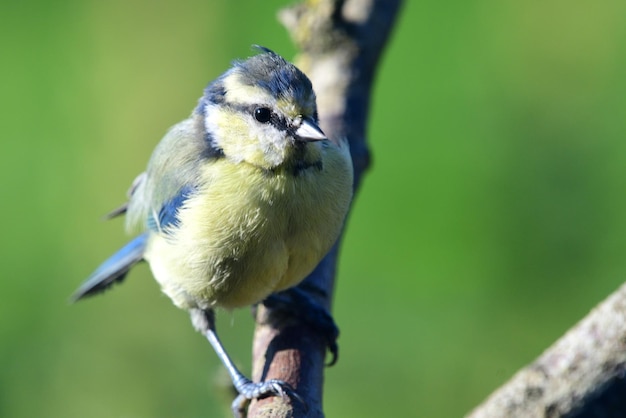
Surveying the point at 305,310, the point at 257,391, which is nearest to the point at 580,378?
the point at 257,391

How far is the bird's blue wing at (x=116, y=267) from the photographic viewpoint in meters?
1.81

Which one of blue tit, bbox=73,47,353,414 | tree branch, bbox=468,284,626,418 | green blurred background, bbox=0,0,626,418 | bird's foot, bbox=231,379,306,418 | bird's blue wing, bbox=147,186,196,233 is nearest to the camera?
tree branch, bbox=468,284,626,418

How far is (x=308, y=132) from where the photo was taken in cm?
133

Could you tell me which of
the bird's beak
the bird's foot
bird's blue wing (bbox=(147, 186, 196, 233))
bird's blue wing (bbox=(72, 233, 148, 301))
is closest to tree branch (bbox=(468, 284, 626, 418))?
the bird's foot

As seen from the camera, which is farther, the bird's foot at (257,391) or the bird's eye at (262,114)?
the bird's eye at (262,114)

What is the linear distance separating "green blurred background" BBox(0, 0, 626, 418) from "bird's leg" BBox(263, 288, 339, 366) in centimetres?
55

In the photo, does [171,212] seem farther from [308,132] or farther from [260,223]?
[308,132]

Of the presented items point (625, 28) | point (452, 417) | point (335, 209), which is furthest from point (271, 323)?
point (625, 28)

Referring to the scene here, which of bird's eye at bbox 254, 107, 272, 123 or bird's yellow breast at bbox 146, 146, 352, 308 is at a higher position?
bird's eye at bbox 254, 107, 272, 123

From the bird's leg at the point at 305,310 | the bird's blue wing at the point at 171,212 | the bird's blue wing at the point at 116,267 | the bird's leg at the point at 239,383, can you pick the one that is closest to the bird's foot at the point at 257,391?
the bird's leg at the point at 239,383

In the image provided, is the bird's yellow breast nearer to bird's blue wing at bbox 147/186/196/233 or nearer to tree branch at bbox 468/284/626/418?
bird's blue wing at bbox 147/186/196/233

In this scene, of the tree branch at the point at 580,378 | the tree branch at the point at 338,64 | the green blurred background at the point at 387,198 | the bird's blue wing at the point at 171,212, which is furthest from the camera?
the green blurred background at the point at 387,198

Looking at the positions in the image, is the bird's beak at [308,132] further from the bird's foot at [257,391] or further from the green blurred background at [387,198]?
the green blurred background at [387,198]

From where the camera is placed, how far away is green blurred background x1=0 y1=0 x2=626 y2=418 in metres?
2.05
